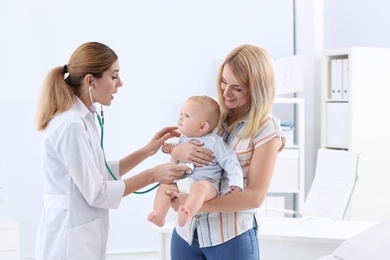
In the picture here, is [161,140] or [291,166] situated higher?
[161,140]

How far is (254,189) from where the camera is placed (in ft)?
7.26

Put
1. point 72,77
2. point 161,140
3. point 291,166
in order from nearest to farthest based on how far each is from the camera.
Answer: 1. point 72,77
2. point 161,140
3. point 291,166

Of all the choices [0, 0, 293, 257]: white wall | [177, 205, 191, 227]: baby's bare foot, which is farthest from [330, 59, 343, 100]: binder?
[177, 205, 191, 227]: baby's bare foot

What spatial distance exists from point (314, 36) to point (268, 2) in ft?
1.47

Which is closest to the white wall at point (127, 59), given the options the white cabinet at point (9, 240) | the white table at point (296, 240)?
the white cabinet at point (9, 240)

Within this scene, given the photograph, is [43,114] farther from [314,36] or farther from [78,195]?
[314,36]

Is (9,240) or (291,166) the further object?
(291,166)

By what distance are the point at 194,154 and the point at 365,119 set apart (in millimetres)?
3092

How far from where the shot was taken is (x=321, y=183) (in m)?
4.60

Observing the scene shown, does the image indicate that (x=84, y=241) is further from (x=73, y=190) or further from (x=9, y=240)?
(x=9, y=240)

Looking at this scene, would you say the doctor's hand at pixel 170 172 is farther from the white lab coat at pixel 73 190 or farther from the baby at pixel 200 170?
the white lab coat at pixel 73 190

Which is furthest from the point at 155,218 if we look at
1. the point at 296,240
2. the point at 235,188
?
the point at 296,240

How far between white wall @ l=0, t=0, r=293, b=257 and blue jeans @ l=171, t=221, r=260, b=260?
2.96 metres

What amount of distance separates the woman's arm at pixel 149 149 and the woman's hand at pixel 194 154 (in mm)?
326
